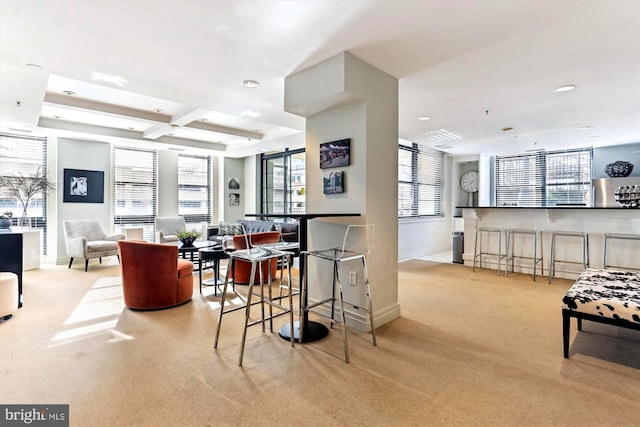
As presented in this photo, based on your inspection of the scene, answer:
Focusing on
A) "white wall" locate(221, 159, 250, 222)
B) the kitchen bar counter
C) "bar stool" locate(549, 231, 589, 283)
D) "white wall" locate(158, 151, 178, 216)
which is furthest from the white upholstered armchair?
"bar stool" locate(549, 231, 589, 283)

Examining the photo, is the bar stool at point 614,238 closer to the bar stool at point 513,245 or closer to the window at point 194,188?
the bar stool at point 513,245

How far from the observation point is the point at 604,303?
229cm

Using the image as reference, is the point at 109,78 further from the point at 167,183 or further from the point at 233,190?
the point at 233,190

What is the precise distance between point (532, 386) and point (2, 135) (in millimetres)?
8467

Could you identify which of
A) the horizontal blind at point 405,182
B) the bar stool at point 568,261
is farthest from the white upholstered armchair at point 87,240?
the bar stool at point 568,261

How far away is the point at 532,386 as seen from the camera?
2.05 meters

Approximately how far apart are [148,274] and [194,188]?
5012 millimetres

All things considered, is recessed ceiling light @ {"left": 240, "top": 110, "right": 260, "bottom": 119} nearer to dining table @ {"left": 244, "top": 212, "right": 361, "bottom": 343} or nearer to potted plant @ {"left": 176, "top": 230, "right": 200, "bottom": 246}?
potted plant @ {"left": 176, "top": 230, "right": 200, "bottom": 246}

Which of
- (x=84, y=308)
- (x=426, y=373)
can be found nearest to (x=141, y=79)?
(x=84, y=308)

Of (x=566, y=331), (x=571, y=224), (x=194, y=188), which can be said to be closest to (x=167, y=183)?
(x=194, y=188)

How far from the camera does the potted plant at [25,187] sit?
18.7 ft

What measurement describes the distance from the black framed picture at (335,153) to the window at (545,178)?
6.41 m

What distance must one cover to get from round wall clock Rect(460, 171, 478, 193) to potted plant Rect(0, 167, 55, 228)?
905 cm

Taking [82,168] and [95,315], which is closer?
[95,315]
